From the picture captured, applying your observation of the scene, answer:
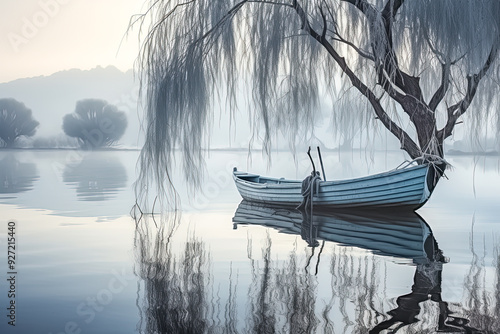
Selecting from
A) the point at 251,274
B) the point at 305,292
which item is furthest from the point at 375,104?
Answer: the point at 305,292

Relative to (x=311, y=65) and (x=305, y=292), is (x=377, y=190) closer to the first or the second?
(x=311, y=65)

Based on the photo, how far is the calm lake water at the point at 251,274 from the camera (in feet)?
13.1

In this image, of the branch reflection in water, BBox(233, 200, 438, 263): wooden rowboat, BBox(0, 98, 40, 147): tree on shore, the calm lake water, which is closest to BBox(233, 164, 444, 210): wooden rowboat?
BBox(233, 200, 438, 263): wooden rowboat

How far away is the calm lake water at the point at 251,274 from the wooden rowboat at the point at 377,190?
558 millimetres

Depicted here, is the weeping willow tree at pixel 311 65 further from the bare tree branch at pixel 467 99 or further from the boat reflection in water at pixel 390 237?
the boat reflection in water at pixel 390 237

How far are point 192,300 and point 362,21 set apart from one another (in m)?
7.23

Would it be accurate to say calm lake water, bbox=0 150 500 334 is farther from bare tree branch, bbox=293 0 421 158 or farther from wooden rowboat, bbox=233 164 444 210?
bare tree branch, bbox=293 0 421 158

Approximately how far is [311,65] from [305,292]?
20.5 ft

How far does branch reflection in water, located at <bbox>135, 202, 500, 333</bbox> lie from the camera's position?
12.8 feet

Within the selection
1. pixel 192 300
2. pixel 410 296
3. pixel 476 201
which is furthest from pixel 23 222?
pixel 476 201

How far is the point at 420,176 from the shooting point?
Answer: 10398mm

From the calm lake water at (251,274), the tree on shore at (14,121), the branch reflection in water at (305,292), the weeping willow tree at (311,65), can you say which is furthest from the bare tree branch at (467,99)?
the tree on shore at (14,121)

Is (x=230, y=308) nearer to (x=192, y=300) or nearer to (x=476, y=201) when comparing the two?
(x=192, y=300)

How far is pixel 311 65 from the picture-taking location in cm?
1041
